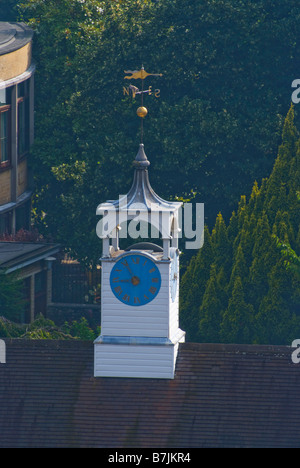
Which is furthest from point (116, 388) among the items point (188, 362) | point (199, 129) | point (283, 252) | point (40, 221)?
point (40, 221)

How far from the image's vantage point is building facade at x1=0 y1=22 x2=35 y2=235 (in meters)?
46.8

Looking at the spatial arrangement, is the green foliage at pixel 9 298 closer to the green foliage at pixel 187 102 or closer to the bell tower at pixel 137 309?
the green foliage at pixel 187 102

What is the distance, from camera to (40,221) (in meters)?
51.0

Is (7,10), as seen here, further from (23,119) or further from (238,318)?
(238,318)

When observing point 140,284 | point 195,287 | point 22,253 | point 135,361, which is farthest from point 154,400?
point 22,253

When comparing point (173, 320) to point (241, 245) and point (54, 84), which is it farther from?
point (54, 84)

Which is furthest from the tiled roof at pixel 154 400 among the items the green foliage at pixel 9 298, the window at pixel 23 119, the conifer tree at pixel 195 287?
the window at pixel 23 119

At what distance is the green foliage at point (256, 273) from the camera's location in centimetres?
3381

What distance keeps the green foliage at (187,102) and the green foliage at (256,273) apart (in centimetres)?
703

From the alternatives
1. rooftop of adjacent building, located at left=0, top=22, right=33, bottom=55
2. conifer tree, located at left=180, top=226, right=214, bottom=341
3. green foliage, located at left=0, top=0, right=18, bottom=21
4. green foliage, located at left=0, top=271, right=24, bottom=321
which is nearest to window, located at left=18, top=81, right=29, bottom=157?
rooftop of adjacent building, located at left=0, top=22, right=33, bottom=55

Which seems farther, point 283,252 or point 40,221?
point 40,221

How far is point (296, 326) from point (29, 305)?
13.8 m

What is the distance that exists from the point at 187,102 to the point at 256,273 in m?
10.7
